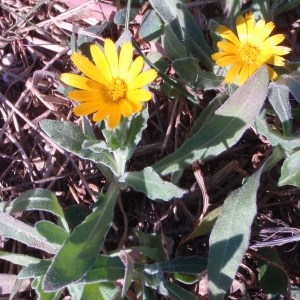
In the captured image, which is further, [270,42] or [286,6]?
[286,6]

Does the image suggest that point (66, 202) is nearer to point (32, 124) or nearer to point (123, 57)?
point (32, 124)

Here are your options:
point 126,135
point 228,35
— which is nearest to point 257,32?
point 228,35

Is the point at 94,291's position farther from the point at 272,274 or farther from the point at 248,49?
the point at 248,49

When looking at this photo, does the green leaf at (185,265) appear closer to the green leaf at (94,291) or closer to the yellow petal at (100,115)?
the green leaf at (94,291)

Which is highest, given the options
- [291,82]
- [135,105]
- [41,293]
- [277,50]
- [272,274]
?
[135,105]

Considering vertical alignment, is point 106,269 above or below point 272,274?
above
